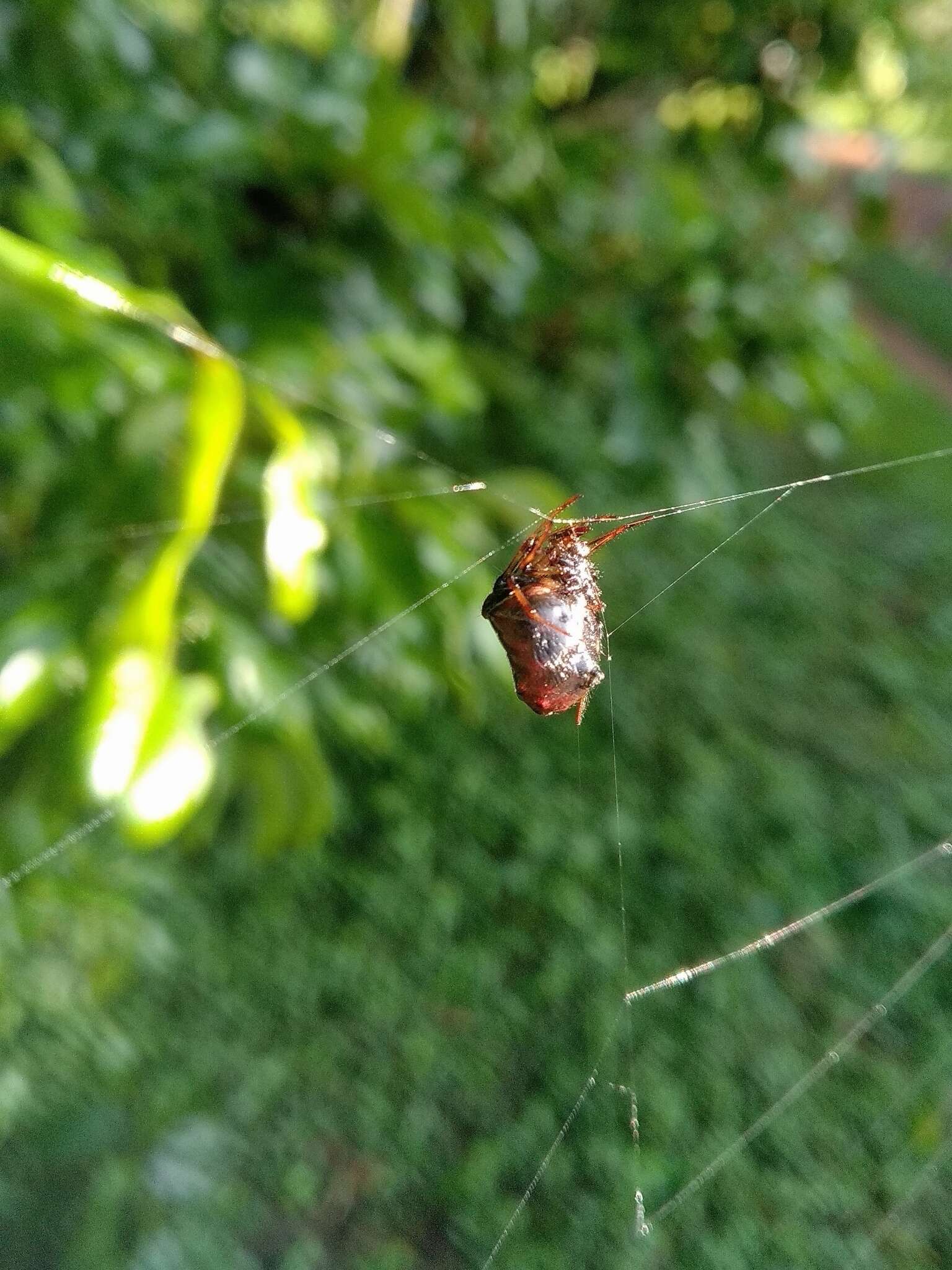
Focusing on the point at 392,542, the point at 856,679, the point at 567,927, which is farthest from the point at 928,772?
the point at 392,542

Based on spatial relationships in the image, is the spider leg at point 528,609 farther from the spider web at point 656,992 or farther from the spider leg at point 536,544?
the spider web at point 656,992

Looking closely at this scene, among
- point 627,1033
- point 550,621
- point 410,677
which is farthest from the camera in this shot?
point 627,1033

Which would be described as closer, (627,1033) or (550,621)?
(550,621)

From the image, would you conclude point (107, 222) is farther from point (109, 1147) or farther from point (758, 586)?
point (758, 586)

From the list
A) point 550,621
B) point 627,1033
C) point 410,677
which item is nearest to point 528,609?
point 550,621

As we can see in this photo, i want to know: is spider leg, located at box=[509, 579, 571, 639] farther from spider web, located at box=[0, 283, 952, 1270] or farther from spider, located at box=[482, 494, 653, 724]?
spider web, located at box=[0, 283, 952, 1270]

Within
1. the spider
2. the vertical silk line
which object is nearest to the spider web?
Result: the vertical silk line

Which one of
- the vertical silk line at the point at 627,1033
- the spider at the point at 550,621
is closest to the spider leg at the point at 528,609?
the spider at the point at 550,621

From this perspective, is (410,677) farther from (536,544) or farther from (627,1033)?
(627,1033)
